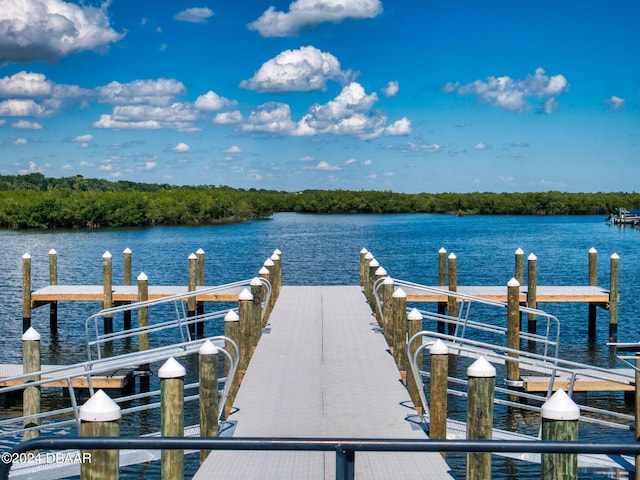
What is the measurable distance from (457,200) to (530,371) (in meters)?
143

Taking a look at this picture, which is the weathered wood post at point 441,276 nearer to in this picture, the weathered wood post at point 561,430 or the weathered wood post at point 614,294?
the weathered wood post at point 614,294

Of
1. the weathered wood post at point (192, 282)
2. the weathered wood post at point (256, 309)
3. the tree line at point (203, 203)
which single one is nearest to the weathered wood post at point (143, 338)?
the weathered wood post at point (192, 282)

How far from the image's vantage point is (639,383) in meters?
9.91

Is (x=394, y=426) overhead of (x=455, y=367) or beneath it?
overhead

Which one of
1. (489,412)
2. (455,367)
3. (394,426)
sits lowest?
(455,367)

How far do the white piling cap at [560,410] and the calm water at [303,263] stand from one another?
241 inches

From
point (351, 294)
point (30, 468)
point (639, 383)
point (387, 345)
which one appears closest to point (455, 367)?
point (351, 294)

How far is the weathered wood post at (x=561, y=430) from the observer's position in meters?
6.05

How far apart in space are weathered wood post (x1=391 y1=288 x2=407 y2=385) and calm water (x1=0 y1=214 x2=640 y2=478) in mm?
2495

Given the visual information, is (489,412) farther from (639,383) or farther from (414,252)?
(414,252)

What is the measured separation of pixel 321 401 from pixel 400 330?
2.10m

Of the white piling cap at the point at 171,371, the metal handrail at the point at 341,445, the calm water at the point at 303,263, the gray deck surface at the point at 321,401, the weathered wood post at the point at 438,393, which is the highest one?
the metal handrail at the point at 341,445

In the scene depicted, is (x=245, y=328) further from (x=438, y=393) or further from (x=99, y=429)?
(x=99, y=429)

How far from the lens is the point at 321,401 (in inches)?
384
